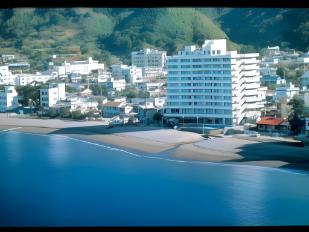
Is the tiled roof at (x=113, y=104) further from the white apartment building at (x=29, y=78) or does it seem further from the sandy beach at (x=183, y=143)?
the white apartment building at (x=29, y=78)

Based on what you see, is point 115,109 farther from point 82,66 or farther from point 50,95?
point 82,66

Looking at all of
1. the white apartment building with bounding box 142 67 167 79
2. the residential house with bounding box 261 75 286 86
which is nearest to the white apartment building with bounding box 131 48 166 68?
the white apartment building with bounding box 142 67 167 79

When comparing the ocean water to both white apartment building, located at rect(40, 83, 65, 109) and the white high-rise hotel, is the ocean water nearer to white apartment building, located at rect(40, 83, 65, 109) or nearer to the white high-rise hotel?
the white high-rise hotel

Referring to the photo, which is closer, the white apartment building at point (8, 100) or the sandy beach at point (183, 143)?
the sandy beach at point (183, 143)

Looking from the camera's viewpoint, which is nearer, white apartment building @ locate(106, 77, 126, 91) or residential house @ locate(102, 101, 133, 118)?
residential house @ locate(102, 101, 133, 118)

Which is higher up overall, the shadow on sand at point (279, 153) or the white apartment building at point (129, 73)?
the white apartment building at point (129, 73)

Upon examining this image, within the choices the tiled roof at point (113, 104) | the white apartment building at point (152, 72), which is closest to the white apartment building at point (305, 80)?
the tiled roof at point (113, 104)

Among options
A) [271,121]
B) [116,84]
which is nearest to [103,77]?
[116,84]

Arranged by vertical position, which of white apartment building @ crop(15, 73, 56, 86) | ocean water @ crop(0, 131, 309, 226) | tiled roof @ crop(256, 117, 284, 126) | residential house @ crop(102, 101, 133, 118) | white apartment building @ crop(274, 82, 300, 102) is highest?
white apartment building @ crop(15, 73, 56, 86)

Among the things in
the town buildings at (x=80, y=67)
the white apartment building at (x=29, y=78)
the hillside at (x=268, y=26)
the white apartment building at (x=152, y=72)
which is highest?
the hillside at (x=268, y=26)
